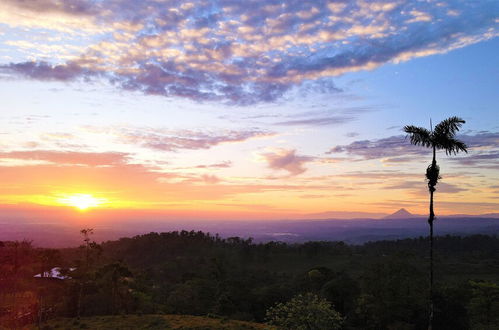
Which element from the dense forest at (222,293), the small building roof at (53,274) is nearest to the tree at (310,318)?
the dense forest at (222,293)

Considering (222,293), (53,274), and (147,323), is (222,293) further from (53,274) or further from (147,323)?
(147,323)

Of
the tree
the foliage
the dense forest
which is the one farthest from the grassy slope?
the foliage

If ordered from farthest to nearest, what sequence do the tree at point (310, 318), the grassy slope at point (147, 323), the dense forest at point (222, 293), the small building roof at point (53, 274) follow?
the small building roof at point (53, 274)
the dense forest at point (222, 293)
the grassy slope at point (147, 323)
the tree at point (310, 318)

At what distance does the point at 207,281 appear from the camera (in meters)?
69.1

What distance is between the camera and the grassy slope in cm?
3612

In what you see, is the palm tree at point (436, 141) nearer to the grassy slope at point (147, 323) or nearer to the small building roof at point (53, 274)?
the grassy slope at point (147, 323)

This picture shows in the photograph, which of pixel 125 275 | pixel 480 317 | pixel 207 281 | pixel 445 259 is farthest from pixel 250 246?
pixel 480 317

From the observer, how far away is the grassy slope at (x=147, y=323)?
3612 centimetres

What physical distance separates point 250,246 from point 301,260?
22565mm

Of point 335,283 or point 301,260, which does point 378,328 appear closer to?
point 335,283

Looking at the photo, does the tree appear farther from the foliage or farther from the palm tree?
the foliage

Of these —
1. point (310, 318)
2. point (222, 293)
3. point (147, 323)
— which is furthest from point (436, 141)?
point (222, 293)

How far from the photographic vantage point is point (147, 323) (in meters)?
37.8

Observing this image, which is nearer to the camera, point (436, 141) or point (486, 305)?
point (436, 141)
